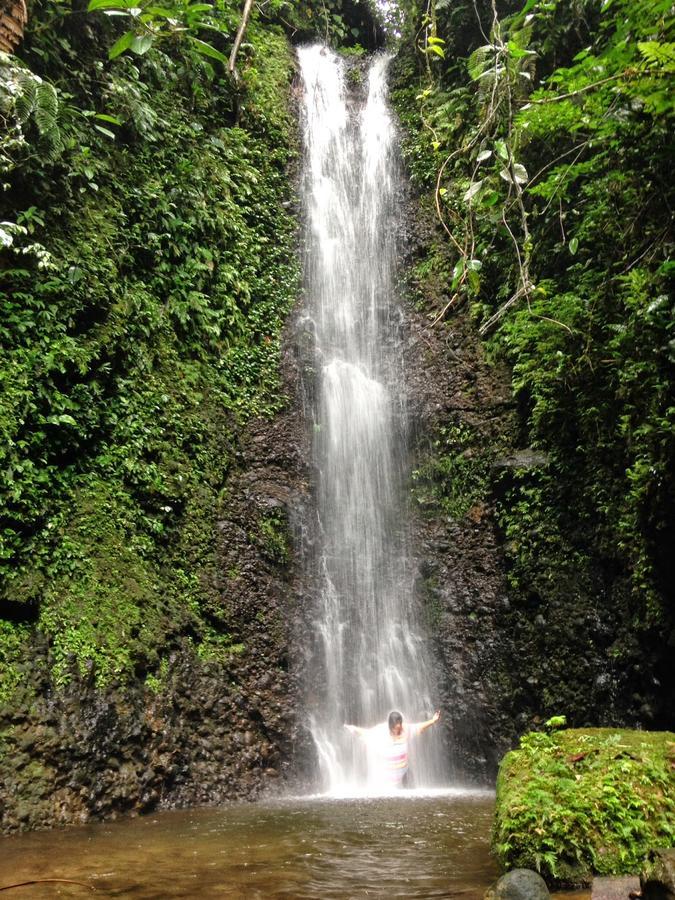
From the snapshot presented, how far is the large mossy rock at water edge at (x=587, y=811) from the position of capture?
127 inches

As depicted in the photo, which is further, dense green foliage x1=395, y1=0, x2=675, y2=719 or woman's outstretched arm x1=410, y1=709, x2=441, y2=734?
woman's outstretched arm x1=410, y1=709, x2=441, y2=734

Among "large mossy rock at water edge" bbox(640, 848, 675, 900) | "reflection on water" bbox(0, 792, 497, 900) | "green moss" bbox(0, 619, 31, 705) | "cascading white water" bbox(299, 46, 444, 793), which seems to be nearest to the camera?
"large mossy rock at water edge" bbox(640, 848, 675, 900)

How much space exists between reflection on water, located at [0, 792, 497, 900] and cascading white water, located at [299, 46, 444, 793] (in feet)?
7.07

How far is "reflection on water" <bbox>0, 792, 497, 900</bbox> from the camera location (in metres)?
3.36

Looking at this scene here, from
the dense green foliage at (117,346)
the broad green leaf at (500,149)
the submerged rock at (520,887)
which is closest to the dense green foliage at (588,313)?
the broad green leaf at (500,149)

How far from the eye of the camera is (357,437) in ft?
32.3

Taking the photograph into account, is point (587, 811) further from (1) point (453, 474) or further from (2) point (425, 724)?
(1) point (453, 474)

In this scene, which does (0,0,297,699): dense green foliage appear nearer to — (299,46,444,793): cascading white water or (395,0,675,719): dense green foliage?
(299,46,444,793): cascading white water

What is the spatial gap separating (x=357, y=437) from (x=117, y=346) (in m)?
3.93

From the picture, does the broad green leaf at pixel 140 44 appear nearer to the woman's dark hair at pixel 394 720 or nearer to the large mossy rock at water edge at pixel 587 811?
the large mossy rock at water edge at pixel 587 811

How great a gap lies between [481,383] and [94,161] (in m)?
6.01

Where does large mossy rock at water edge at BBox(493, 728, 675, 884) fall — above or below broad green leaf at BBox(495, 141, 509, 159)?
Answer: below

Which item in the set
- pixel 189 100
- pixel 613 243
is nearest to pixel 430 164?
pixel 189 100

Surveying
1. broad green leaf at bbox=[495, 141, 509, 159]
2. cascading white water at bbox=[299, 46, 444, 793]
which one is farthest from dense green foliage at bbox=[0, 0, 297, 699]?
broad green leaf at bbox=[495, 141, 509, 159]
